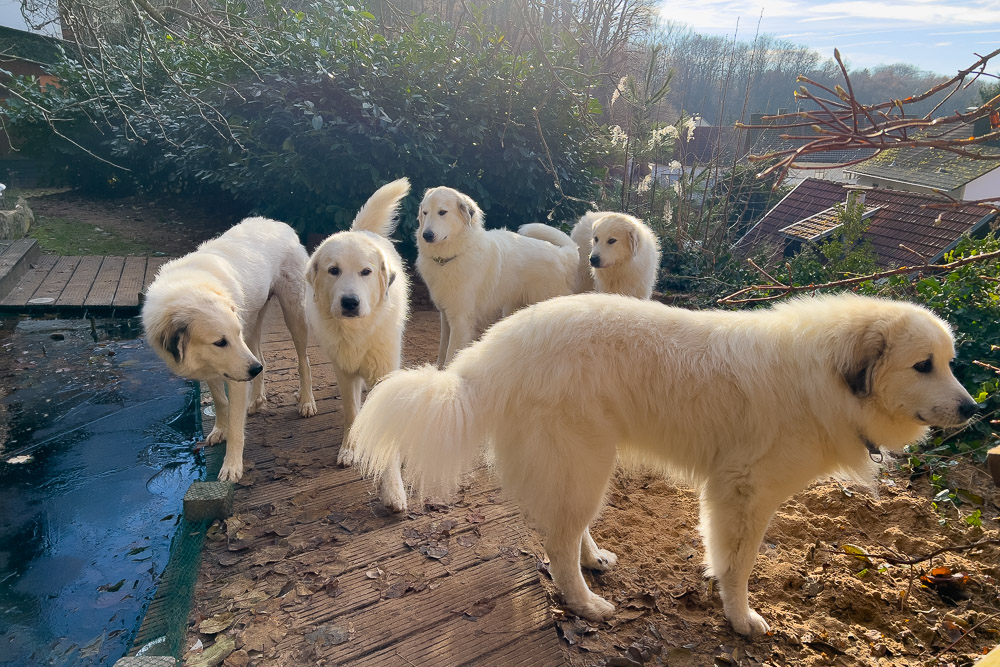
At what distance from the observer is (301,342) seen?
4766 millimetres

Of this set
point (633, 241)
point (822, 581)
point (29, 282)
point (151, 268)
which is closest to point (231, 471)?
point (822, 581)

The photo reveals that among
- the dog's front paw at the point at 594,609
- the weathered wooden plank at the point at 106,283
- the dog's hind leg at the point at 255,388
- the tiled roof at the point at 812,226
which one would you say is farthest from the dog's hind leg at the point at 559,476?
the tiled roof at the point at 812,226

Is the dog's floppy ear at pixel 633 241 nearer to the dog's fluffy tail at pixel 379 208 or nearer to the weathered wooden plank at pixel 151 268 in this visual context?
the dog's fluffy tail at pixel 379 208

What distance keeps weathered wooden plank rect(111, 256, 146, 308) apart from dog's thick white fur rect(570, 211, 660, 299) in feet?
18.3

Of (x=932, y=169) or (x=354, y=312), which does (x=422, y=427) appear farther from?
(x=932, y=169)

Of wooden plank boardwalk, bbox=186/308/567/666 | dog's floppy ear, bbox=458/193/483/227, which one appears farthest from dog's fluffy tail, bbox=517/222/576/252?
wooden plank boardwalk, bbox=186/308/567/666

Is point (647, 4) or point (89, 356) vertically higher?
point (647, 4)

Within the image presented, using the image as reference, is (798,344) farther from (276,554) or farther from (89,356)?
(89,356)

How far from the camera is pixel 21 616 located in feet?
9.12

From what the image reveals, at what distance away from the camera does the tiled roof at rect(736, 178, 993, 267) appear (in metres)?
9.90

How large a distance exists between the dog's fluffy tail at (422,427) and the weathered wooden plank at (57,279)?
21.6 feet

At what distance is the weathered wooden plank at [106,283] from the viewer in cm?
693

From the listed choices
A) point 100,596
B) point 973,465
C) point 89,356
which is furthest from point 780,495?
point 89,356

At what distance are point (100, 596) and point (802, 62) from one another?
281 inches
